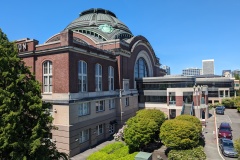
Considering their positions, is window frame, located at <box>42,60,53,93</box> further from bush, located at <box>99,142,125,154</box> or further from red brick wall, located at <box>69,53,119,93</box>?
bush, located at <box>99,142,125,154</box>

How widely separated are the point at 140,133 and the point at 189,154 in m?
5.84

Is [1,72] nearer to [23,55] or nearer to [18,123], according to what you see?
[18,123]

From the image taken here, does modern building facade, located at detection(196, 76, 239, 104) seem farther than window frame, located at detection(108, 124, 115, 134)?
Yes

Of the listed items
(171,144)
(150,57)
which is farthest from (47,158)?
(150,57)

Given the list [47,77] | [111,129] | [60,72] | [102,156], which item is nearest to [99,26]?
[47,77]

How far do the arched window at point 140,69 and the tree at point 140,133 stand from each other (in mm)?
20338

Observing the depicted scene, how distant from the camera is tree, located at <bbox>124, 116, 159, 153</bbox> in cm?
2288

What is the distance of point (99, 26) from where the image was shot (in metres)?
45.1

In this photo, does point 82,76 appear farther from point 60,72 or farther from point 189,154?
point 189,154

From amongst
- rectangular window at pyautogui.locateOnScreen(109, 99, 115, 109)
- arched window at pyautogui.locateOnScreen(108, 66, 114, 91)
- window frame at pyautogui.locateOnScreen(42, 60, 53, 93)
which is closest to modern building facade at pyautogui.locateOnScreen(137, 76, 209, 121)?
arched window at pyautogui.locateOnScreen(108, 66, 114, 91)

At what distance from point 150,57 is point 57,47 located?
94.5ft

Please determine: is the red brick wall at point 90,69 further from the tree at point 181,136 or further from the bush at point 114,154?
the tree at point 181,136

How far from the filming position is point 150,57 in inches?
1923

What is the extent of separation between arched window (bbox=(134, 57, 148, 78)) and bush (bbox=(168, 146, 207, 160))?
80.9 feet
